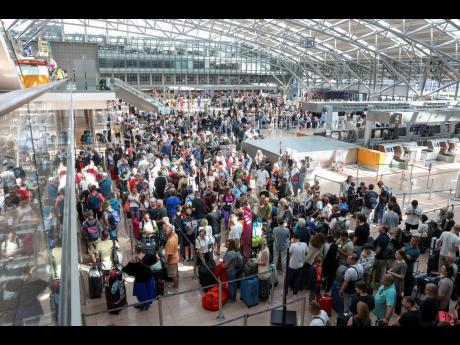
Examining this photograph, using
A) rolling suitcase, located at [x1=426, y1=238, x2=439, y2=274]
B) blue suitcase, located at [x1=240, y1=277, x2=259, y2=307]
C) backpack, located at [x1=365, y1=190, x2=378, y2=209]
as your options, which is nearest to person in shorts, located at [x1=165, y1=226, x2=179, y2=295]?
blue suitcase, located at [x1=240, y1=277, x2=259, y2=307]

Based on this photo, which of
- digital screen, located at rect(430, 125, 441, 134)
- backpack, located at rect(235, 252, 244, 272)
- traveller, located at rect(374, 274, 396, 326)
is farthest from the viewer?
digital screen, located at rect(430, 125, 441, 134)

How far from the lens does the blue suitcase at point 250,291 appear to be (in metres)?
6.81

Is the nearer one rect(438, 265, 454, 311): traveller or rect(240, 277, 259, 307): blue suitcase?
rect(438, 265, 454, 311): traveller

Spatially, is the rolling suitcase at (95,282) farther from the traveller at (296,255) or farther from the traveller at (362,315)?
the traveller at (362,315)

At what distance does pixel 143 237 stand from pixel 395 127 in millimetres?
18923

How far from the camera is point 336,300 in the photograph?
662cm

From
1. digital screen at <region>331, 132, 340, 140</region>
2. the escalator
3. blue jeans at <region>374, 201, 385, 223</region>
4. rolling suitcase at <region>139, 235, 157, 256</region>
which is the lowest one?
blue jeans at <region>374, 201, 385, 223</region>

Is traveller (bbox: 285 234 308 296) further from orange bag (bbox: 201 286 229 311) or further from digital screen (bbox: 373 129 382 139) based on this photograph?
digital screen (bbox: 373 129 382 139)

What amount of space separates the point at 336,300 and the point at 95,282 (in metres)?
4.50

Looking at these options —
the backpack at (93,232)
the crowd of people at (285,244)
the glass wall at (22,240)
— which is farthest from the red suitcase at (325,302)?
the glass wall at (22,240)

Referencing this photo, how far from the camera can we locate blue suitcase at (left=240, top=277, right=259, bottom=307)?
22.4 feet

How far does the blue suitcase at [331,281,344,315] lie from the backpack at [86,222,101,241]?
4.80 m

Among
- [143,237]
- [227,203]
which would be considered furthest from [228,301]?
[227,203]
